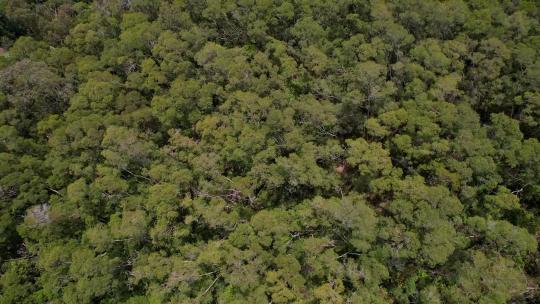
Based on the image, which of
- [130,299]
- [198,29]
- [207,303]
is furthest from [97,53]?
[207,303]

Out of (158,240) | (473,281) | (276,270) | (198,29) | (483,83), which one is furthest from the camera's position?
(198,29)

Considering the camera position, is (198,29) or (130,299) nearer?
(130,299)

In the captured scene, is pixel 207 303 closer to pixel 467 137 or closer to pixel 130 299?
pixel 130 299

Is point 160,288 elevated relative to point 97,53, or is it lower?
lower

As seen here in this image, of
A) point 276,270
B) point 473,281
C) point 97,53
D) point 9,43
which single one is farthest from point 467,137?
point 9,43

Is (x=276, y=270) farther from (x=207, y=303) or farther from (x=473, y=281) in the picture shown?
(x=473, y=281)

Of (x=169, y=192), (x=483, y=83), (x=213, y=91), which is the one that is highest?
(x=483, y=83)

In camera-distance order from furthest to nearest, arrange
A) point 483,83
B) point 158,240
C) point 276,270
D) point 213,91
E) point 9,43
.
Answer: point 9,43 < point 213,91 < point 483,83 < point 158,240 < point 276,270
